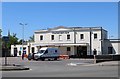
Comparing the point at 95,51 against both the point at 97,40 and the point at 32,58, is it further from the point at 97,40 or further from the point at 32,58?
the point at 32,58

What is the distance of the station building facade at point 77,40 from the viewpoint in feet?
273

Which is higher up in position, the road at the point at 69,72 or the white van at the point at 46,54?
the white van at the point at 46,54

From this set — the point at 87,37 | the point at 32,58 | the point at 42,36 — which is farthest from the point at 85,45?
the point at 32,58

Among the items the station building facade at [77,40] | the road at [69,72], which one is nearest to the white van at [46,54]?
the station building facade at [77,40]

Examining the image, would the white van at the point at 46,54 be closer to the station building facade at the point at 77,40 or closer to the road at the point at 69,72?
the station building facade at the point at 77,40

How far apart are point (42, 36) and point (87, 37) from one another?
12.7 metres

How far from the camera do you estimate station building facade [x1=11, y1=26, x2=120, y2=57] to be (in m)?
83.3

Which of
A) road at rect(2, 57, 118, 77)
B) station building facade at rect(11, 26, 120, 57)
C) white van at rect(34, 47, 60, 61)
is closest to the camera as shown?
road at rect(2, 57, 118, 77)

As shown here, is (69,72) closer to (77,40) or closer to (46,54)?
(46,54)

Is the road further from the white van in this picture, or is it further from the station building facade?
the station building facade

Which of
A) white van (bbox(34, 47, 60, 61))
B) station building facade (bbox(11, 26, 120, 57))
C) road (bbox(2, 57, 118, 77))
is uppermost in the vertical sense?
station building facade (bbox(11, 26, 120, 57))

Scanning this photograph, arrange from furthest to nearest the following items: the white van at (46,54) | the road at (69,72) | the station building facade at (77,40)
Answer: the station building facade at (77,40), the white van at (46,54), the road at (69,72)

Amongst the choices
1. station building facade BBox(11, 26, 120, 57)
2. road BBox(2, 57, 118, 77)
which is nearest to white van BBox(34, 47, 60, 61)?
station building facade BBox(11, 26, 120, 57)

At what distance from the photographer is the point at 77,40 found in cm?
8575
